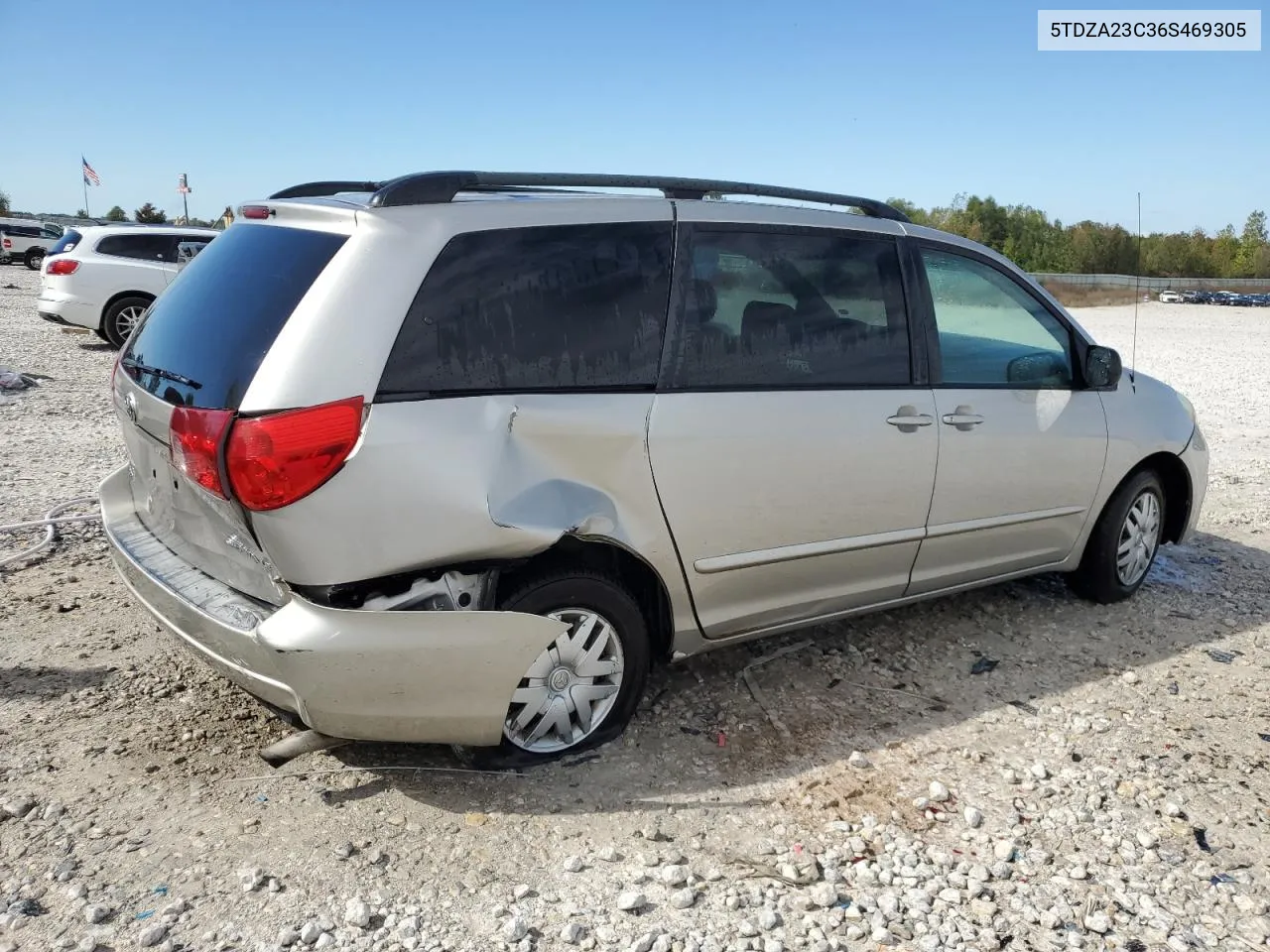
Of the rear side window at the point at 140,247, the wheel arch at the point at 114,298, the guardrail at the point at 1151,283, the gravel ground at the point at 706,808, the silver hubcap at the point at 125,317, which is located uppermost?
the guardrail at the point at 1151,283

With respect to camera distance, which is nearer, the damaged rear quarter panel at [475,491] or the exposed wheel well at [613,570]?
the damaged rear quarter panel at [475,491]

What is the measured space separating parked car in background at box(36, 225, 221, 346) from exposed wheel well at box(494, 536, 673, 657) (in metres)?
12.1

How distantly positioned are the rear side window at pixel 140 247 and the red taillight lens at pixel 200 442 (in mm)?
12847

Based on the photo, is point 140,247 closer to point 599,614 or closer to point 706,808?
point 599,614

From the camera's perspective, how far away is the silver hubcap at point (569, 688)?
324 centimetres

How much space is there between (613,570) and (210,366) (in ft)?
4.64

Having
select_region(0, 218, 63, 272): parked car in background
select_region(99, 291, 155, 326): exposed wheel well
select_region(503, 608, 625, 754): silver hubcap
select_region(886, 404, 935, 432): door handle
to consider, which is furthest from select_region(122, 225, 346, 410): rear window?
select_region(0, 218, 63, 272): parked car in background

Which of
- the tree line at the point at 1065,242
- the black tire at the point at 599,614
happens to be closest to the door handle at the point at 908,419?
the black tire at the point at 599,614

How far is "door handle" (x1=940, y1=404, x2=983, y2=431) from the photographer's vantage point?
4088 millimetres

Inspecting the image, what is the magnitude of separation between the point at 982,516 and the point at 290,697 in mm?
2936

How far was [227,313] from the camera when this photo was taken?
3090 millimetres

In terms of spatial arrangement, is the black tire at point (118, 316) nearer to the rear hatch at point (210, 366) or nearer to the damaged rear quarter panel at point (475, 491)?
the rear hatch at point (210, 366)

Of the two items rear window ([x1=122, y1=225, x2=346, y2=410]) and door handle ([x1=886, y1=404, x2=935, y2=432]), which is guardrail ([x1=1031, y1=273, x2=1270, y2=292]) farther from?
rear window ([x1=122, y1=225, x2=346, y2=410])

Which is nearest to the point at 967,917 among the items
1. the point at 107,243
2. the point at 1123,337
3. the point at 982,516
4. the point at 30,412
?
the point at 982,516
